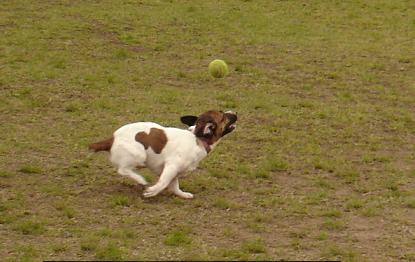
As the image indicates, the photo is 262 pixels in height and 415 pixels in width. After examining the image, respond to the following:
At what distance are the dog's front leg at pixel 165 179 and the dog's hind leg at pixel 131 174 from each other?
0.68 ft

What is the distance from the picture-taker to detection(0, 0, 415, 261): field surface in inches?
322

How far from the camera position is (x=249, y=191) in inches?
379

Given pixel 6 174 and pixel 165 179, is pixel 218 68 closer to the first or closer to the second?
pixel 6 174

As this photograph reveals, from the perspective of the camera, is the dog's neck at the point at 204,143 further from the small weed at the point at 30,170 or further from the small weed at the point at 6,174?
the small weed at the point at 6,174

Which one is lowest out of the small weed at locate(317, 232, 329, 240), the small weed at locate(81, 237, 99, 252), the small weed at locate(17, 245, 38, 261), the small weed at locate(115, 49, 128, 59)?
the small weed at locate(115, 49, 128, 59)

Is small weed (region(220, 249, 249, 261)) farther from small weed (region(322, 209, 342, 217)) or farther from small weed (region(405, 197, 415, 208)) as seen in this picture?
small weed (region(405, 197, 415, 208))

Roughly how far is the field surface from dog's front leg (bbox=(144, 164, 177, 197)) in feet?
0.45

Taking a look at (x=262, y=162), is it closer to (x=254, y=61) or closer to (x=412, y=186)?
(x=412, y=186)

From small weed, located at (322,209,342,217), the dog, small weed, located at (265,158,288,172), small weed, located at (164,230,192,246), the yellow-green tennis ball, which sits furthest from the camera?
the yellow-green tennis ball

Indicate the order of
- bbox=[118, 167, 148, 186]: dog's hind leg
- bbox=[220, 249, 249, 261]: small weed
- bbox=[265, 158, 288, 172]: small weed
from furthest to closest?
1. bbox=[265, 158, 288, 172]: small weed
2. bbox=[118, 167, 148, 186]: dog's hind leg
3. bbox=[220, 249, 249, 261]: small weed

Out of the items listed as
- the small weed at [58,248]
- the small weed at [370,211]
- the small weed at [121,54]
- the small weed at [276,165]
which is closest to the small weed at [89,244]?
the small weed at [58,248]

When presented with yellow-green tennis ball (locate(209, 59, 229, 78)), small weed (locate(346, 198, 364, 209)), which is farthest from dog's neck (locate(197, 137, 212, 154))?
yellow-green tennis ball (locate(209, 59, 229, 78))

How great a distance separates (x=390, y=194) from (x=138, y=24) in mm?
10701

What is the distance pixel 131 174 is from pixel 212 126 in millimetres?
948
